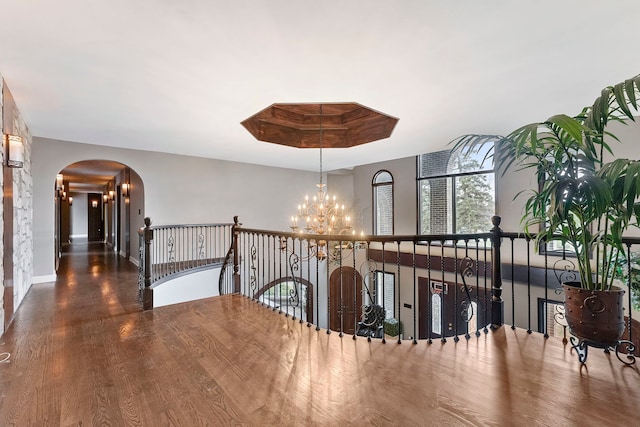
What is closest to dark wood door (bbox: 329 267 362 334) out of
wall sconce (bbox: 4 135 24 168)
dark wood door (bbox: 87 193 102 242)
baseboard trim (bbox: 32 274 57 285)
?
baseboard trim (bbox: 32 274 57 285)

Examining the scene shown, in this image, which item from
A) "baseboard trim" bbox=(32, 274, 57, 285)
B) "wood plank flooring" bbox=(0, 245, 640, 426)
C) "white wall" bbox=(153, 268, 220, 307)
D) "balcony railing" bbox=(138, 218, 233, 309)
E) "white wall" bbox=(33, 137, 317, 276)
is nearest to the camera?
"wood plank flooring" bbox=(0, 245, 640, 426)

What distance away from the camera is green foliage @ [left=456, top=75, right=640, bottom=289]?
66.2 inches

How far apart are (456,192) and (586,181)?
6000mm

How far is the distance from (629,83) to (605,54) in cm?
149

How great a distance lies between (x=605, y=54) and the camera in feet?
Result: 8.75

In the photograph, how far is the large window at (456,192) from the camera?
6.96 meters

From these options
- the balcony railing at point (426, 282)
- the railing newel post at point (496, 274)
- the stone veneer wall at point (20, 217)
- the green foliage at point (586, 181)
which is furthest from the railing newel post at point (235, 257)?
the green foliage at point (586, 181)

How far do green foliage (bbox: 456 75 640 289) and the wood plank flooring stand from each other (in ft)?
2.52

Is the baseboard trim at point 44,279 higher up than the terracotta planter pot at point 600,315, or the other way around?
the terracotta planter pot at point 600,315

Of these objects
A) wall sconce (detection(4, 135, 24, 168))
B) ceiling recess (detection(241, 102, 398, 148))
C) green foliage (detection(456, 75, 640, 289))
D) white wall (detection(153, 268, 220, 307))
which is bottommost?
white wall (detection(153, 268, 220, 307))

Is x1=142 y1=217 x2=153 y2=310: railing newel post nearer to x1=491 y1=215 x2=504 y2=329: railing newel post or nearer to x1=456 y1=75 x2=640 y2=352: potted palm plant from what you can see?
x1=491 y1=215 x2=504 y2=329: railing newel post

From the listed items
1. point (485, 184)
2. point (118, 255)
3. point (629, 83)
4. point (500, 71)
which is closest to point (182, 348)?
point (629, 83)

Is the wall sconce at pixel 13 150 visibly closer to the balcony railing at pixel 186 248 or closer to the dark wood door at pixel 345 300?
the balcony railing at pixel 186 248

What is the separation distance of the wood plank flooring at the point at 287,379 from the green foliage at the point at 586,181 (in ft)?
2.52
